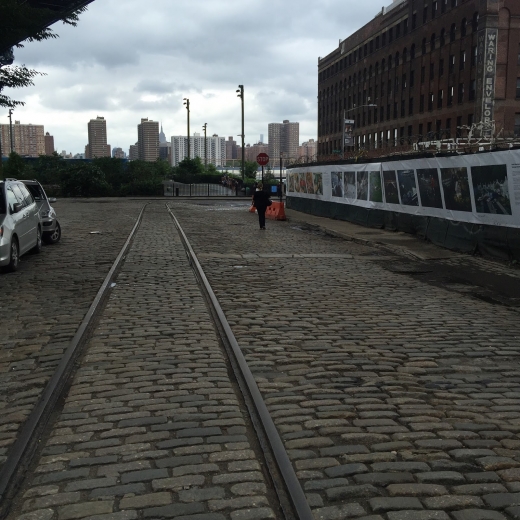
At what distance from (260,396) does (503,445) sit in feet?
6.15

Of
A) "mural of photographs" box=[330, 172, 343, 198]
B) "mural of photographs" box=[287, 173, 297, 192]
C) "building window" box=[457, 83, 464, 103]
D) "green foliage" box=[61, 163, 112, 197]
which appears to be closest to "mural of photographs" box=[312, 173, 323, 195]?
"mural of photographs" box=[330, 172, 343, 198]

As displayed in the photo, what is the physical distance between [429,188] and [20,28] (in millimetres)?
13971

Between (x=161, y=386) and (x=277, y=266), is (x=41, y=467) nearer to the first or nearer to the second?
(x=161, y=386)

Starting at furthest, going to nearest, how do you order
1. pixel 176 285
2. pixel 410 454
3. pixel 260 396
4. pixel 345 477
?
pixel 176 285 < pixel 260 396 < pixel 410 454 < pixel 345 477

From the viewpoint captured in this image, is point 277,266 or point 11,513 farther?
point 277,266

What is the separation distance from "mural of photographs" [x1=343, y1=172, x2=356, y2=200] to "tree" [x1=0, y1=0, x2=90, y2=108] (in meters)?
12.4

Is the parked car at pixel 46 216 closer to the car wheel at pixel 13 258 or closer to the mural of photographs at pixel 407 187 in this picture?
the car wheel at pixel 13 258

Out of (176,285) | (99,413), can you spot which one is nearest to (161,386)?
(99,413)

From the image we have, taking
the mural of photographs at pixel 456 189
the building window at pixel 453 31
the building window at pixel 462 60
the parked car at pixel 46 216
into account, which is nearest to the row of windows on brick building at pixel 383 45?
the building window at pixel 453 31

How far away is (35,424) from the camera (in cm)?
453

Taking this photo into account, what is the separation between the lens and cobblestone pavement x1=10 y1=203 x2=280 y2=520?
3.43 meters

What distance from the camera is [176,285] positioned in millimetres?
10672

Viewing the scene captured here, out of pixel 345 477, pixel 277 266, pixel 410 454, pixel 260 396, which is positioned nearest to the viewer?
pixel 345 477

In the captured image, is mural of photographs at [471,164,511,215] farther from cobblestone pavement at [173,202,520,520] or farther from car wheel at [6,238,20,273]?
car wheel at [6,238,20,273]
